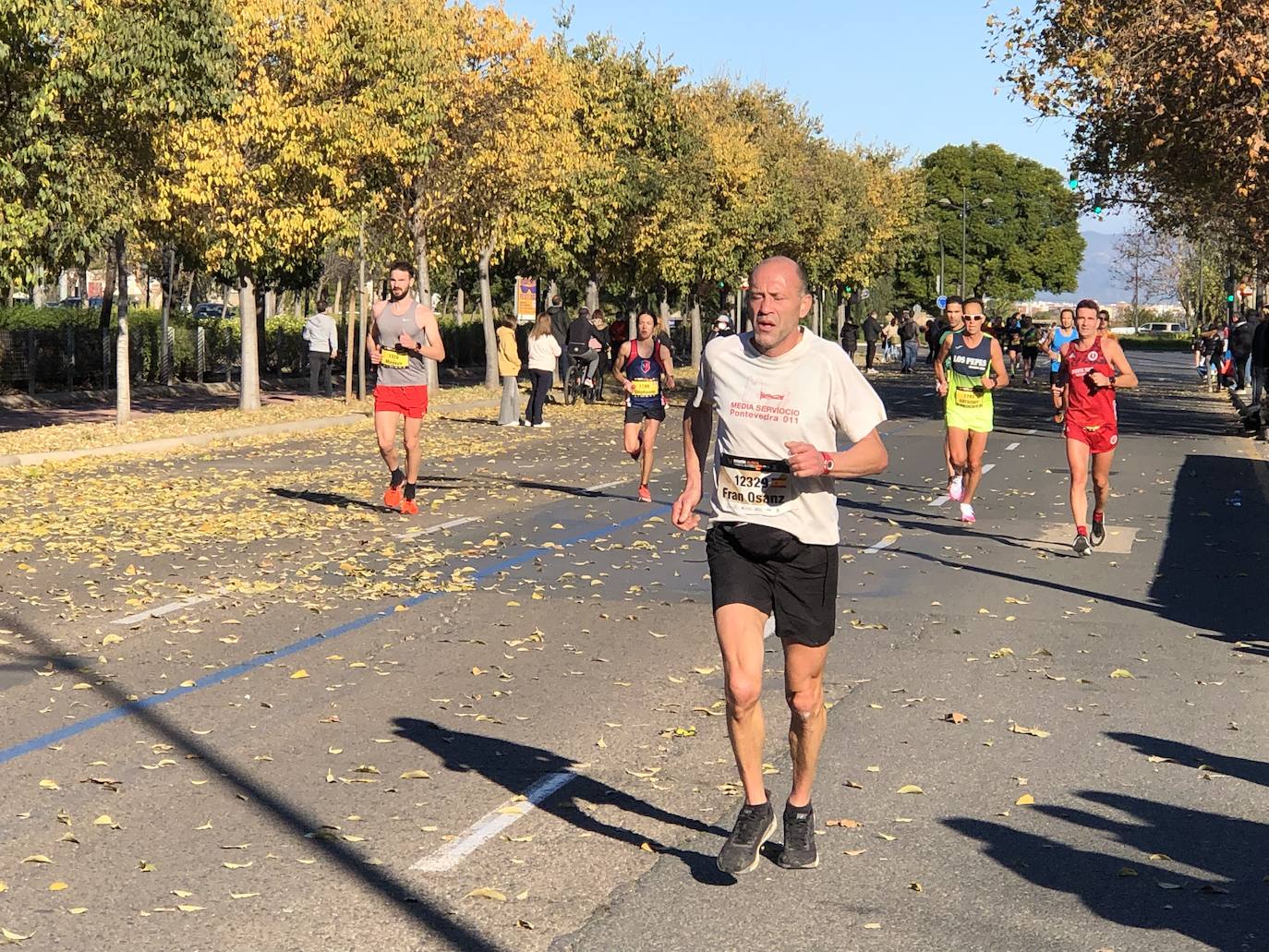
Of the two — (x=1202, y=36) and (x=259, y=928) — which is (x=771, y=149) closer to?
(x=1202, y=36)

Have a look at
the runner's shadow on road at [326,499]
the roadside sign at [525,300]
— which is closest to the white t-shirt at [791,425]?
the runner's shadow on road at [326,499]

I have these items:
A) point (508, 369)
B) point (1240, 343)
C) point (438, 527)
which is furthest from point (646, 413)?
point (1240, 343)

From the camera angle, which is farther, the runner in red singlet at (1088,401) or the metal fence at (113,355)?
the metal fence at (113,355)

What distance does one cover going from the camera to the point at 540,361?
1080 inches

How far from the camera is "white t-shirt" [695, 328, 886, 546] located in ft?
17.8

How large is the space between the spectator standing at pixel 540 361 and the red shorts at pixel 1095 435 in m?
14.4

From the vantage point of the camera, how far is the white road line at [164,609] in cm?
980

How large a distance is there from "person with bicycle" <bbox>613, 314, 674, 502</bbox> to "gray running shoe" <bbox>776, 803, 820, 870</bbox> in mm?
10674

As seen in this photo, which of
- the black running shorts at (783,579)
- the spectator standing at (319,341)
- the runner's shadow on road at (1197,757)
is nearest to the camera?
the black running shorts at (783,579)

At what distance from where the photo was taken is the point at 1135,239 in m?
91.4

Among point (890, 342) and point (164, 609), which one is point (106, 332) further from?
point (890, 342)

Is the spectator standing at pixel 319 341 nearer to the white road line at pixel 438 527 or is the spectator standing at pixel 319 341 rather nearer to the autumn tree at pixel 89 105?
the autumn tree at pixel 89 105

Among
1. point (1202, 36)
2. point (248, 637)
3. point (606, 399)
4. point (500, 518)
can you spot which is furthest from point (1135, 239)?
point (248, 637)

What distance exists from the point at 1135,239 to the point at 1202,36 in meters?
70.3
